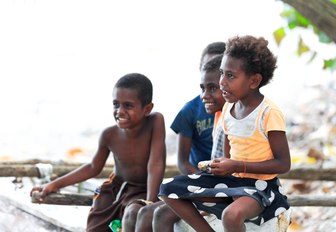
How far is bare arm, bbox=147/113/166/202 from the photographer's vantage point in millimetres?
3281

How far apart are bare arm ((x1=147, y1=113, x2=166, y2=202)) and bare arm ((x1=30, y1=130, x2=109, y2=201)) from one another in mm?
278

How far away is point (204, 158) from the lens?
3.52 metres

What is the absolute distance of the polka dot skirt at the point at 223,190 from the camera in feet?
8.86

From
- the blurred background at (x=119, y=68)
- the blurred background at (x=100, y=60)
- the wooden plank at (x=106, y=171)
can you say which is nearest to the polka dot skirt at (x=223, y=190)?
the wooden plank at (x=106, y=171)

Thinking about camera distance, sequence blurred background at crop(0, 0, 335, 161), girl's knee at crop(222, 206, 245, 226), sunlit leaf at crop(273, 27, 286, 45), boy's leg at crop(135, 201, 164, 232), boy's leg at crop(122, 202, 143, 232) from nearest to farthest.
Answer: girl's knee at crop(222, 206, 245, 226), boy's leg at crop(135, 201, 164, 232), boy's leg at crop(122, 202, 143, 232), sunlit leaf at crop(273, 27, 286, 45), blurred background at crop(0, 0, 335, 161)

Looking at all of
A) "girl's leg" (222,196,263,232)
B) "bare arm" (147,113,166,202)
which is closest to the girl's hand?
"girl's leg" (222,196,263,232)

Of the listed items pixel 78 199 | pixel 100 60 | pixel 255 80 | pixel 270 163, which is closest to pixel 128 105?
pixel 78 199

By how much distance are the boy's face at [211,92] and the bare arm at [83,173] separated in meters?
0.62

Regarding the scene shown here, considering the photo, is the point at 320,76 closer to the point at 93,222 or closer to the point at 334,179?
the point at 334,179

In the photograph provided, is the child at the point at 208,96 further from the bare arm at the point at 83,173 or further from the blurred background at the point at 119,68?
the blurred background at the point at 119,68

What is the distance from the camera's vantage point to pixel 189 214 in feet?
9.05

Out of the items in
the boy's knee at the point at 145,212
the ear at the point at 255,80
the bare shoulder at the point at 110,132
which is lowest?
the boy's knee at the point at 145,212

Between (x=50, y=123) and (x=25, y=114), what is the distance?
1.14 ft

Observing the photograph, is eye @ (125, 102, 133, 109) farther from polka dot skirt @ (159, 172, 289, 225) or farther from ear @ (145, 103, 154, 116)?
polka dot skirt @ (159, 172, 289, 225)
